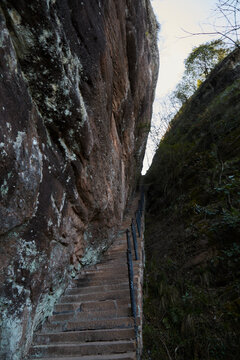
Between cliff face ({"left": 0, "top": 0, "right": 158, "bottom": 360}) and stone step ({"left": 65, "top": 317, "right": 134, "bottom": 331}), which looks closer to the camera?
cliff face ({"left": 0, "top": 0, "right": 158, "bottom": 360})

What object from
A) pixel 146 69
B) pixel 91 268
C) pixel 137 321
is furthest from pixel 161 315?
pixel 146 69

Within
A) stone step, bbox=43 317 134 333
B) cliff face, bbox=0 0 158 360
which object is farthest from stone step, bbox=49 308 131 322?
cliff face, bbox=0 0 158 360

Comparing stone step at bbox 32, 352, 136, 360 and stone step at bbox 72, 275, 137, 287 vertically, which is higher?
stone step at bbox 72, 275, 137, 287

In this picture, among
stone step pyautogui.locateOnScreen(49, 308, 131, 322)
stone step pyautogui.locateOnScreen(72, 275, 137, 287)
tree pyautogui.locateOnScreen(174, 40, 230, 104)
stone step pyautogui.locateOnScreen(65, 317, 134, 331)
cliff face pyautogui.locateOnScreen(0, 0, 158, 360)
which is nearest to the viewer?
cliff face pyautogui.locateOnScreen(0, 0, 158, 360)

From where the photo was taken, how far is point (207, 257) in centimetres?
478

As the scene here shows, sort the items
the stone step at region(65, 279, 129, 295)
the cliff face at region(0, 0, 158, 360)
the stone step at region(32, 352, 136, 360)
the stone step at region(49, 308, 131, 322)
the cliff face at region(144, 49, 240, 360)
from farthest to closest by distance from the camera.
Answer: the stone step at region(65, 279, 129, 295) → the cliff face at region(144, 49, 240, 360) → the stone step at region(49, 308, 131, 322) → the cliff face at region(0, 0, 158, 360) → the stone step at region(32, 352, 136, 360)

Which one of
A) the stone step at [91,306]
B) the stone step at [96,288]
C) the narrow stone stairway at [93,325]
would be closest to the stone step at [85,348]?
the narrow stone stairway at [93,325]

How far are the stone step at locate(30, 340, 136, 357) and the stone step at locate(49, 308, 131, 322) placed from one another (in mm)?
447

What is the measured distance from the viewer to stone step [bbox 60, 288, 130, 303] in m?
3.62

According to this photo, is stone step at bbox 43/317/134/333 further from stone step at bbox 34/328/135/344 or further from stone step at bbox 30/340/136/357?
stone step at bbox 30/340/136/357

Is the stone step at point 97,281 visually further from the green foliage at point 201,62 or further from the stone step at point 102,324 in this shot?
the green foliage at point 201,62

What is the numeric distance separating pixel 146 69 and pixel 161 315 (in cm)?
913

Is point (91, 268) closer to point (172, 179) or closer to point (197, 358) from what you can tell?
point (197, 358)

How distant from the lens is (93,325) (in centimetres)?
307
